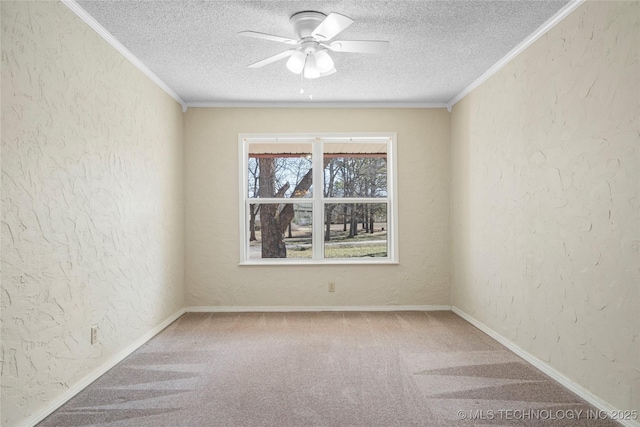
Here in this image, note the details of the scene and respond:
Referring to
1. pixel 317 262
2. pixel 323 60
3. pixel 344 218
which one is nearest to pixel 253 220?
pixel 317 262

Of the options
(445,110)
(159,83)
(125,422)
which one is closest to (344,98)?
(445,110)

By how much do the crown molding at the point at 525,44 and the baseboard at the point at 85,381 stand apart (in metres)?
3.84

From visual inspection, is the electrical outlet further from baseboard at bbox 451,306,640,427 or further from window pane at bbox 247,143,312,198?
baseboard at bbox 451,306,640,427

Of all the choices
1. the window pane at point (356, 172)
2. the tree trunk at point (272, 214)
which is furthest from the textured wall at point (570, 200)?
the tree trunk at point (272, 214)

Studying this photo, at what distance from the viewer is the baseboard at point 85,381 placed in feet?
7.27

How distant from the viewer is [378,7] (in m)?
2.57

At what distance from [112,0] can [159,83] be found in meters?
1.48

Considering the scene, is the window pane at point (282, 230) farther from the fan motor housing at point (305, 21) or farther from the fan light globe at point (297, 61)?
the fan motor housing at point (305, 21)

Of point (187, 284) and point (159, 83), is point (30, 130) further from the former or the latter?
point (187, 284)

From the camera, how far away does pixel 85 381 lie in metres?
2.68

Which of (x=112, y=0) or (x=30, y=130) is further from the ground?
(x=112, y=0)

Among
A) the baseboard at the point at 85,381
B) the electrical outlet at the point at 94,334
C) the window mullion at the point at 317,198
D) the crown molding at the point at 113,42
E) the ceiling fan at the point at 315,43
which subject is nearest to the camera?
the baseboard at the point at 85,381

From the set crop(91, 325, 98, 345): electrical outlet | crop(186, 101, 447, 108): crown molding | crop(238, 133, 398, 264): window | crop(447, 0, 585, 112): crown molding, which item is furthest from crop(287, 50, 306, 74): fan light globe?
crop(91, 325, 98, 345): electrical outlet

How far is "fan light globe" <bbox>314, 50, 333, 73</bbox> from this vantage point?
2.84 metres
